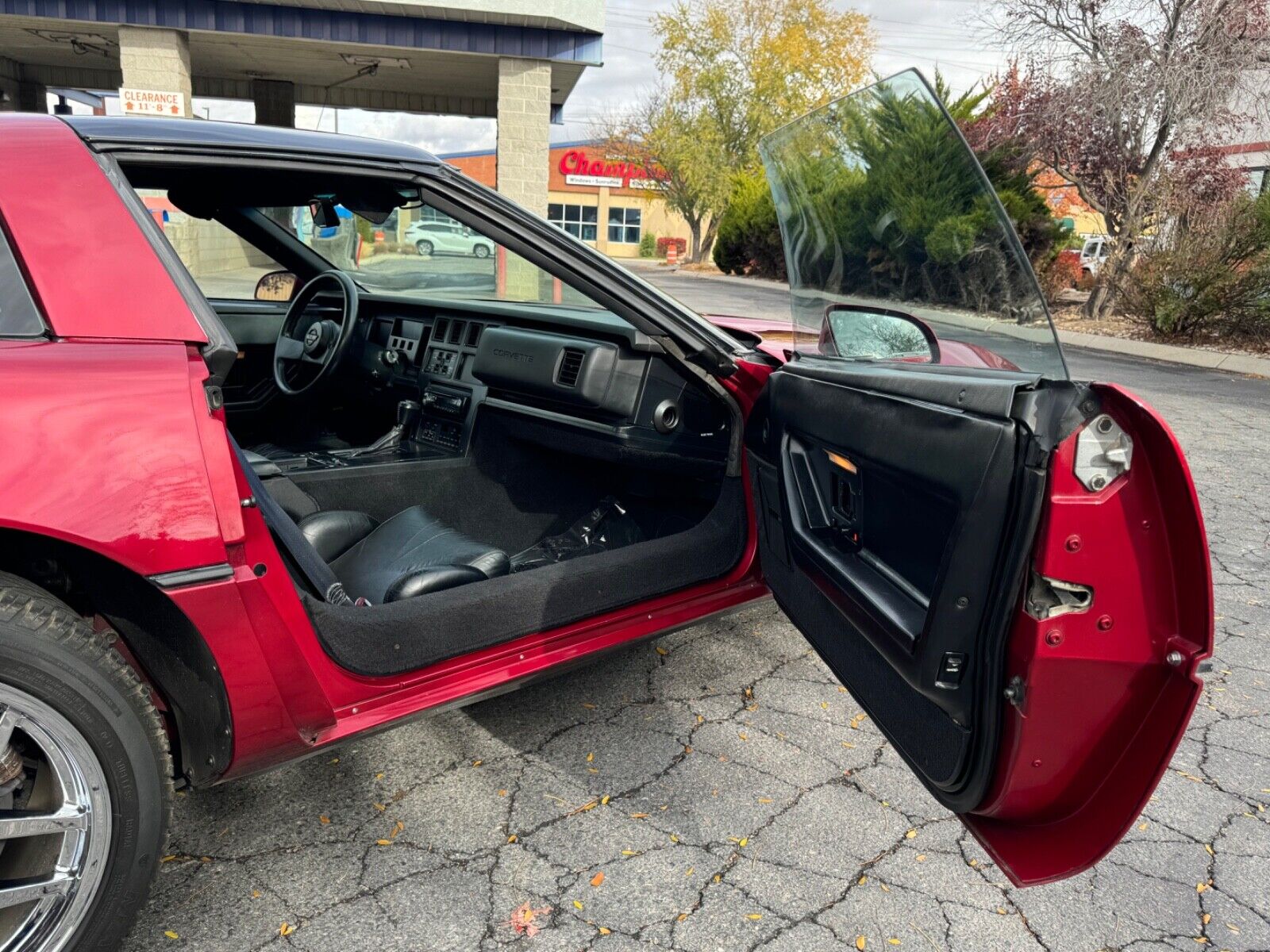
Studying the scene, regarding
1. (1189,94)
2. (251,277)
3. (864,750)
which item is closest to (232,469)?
(864,750)

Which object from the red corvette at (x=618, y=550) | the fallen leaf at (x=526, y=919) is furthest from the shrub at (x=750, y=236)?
the fallen leaf at (x=526, y=919)

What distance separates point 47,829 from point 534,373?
203cm

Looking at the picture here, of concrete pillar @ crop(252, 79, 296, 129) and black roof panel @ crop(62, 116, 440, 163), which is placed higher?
concrete pillar @ crop(252, 79, 296, 129)

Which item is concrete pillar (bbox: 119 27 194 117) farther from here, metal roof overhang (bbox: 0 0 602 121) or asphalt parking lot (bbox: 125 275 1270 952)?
asphalt parking lot (bbox: 125 275 1270 952)

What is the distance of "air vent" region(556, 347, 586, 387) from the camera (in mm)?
3012

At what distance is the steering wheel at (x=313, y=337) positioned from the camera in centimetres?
372

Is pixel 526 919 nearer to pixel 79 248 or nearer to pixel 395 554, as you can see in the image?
pixel 395 554

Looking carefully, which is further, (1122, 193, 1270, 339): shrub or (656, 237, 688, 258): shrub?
(656, 237, 688, 258): shrub

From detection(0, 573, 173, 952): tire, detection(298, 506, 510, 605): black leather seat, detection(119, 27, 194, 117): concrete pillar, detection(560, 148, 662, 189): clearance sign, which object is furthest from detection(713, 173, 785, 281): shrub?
detection(0, 573, 173, 952): tire

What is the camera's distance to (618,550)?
256cm

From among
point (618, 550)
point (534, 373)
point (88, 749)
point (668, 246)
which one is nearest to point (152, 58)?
point (534, 373)

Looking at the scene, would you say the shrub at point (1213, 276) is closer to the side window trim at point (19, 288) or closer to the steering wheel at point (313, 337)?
the steering wheel at point (313, 337)

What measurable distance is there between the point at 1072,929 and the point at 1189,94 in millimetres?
15401

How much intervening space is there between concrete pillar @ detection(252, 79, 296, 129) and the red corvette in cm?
1592
